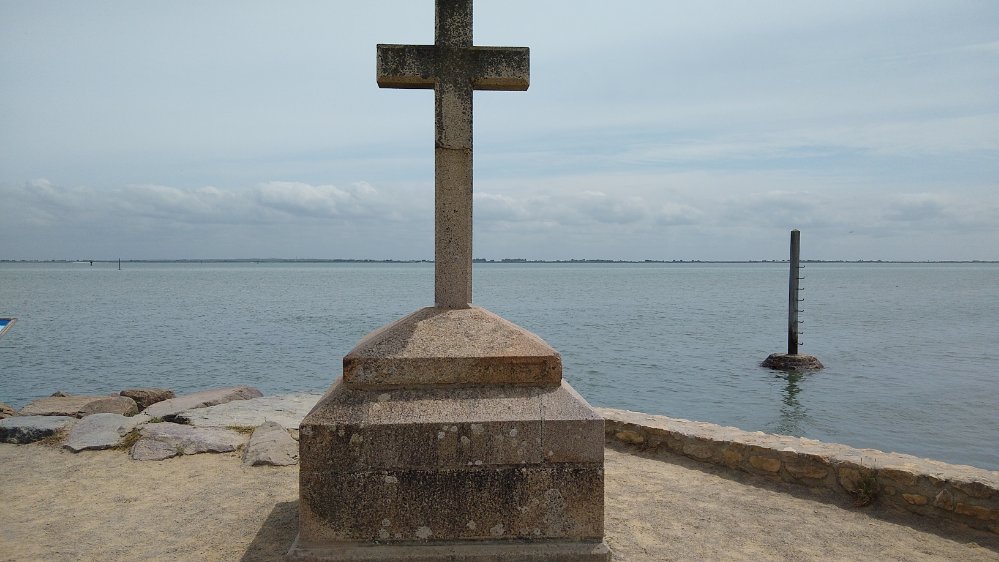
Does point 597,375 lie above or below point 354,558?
below

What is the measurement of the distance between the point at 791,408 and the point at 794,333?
17.4 ft

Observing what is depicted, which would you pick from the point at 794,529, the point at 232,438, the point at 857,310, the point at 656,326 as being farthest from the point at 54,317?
the point at 857,310

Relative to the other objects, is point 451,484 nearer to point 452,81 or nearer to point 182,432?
point 452,81

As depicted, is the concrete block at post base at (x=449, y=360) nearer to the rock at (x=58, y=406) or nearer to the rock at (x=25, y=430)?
the rock at (x=25, y=430)

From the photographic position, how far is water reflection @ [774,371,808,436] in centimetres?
1143

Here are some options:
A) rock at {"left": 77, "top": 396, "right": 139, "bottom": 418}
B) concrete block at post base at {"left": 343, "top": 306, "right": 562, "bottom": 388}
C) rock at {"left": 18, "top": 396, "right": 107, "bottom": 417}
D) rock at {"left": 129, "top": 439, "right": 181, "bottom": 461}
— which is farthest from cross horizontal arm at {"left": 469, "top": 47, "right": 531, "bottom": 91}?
rock at {"left": 18, "top": 396, "right": 107, "bottom": 417}

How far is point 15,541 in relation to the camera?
4.12 meters

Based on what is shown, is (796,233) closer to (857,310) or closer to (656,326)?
(656,326)

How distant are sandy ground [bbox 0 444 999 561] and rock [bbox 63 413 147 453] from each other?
1.33ft

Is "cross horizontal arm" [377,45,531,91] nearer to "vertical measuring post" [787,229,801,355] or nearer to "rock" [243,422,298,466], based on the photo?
"rock" [243,422,298,466]

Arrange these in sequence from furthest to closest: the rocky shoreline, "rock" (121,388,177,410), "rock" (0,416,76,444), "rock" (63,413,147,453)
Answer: "rock" (121,388,177,410)
"rock" (0,416,76,444)
"rock" (63,413,147,453)
the rocky shoreline

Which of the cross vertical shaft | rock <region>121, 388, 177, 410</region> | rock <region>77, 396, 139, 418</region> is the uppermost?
the cross vertical shaft

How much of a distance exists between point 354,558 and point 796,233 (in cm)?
1679

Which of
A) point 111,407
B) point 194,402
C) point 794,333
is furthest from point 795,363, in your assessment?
point 111,407
